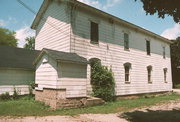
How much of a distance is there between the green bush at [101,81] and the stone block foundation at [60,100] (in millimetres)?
1397

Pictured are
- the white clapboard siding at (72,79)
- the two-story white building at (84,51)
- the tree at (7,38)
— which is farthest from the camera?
the tree at (7,38)

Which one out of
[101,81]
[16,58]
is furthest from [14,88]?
[101,81]

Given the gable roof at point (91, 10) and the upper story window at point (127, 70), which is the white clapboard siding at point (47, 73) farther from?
the upper story window at point (127, 70)

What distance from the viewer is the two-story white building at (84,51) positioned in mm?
10607

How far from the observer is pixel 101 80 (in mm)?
13156

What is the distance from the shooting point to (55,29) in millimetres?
14484

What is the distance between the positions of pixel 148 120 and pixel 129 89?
8481mm

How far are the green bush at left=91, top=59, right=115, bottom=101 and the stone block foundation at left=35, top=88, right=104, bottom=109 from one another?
1397 millimetres

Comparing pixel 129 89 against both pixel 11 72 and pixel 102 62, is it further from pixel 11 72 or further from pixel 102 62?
pixel 11 72

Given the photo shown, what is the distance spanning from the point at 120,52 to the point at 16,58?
987cm

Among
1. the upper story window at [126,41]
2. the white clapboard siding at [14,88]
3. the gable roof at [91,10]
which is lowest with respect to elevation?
the white clapboard siding at [14,88]

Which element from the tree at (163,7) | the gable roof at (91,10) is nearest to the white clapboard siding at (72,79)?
the gable roof at (91,10)

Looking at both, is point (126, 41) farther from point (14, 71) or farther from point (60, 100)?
point (14, 71)

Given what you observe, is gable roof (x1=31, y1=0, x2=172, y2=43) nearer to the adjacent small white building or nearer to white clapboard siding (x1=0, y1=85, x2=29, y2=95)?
the adjacent small white building
